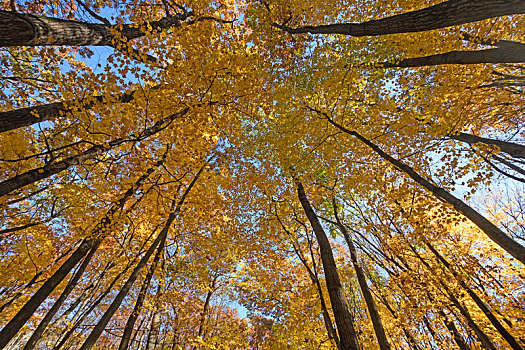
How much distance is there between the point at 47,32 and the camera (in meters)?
3.28

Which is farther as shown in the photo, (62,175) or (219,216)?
(219,216)

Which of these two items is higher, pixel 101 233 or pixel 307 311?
pixel 101 233

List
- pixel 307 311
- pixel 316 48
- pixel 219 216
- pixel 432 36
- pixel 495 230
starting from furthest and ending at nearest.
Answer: pixel 219 216 → pixel 316 48 → pixel 307 311 → pixel 432 36 → pixel 495 230

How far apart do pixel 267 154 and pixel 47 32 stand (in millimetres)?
7485

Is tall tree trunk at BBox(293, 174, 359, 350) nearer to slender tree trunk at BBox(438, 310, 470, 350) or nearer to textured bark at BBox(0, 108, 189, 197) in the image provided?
textured bark at BBox(0, 108, 189, 197)

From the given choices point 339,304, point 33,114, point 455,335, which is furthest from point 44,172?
point 455,335

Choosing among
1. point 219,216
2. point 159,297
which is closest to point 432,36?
point 219,216

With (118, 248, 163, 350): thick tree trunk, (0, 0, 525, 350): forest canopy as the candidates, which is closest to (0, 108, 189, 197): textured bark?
(0, 0, 525, 350): forest canopy

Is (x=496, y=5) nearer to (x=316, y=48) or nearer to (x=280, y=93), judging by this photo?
(x=280, y=93)

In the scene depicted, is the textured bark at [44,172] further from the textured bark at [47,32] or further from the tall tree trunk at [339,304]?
the tall tree trunk at [339,304]

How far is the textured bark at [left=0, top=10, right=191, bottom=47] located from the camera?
287 cm

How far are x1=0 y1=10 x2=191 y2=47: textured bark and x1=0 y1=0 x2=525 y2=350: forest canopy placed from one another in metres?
0.03

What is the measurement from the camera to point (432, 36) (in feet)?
20.6

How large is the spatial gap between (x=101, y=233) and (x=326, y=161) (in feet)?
27.7
